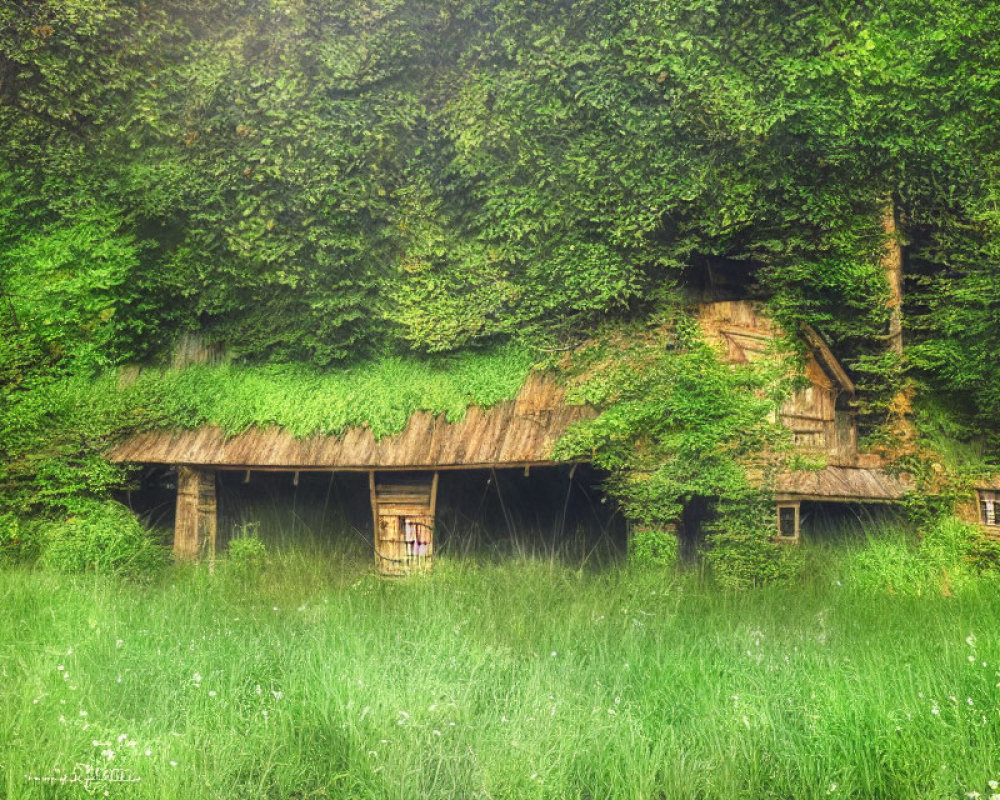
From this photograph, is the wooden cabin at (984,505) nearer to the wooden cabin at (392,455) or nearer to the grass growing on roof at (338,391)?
the wooden cabin at (392,455)

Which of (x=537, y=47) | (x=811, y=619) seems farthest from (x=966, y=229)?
(x=537, y=47)

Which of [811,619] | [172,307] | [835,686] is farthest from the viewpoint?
[172,307]

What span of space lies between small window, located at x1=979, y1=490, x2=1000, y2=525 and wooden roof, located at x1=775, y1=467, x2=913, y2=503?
2.80 feet

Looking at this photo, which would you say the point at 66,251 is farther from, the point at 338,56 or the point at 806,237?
the point at 806,237

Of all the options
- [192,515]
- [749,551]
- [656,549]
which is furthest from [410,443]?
[749,551]

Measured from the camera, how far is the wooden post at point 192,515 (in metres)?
15.1

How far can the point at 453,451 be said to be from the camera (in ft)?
43.4

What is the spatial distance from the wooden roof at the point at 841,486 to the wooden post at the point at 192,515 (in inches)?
371

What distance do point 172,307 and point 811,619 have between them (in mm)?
12293

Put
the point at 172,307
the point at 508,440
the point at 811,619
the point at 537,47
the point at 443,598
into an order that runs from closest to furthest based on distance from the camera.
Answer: the point at 811,619 < the point at 443,598 < the point at 508,440 < the point at 537,47 < the point at 172,307

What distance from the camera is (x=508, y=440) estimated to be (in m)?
13.0

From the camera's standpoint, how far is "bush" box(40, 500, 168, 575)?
1351 centimetres

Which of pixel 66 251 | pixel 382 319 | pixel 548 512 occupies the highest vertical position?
pixel 66 251

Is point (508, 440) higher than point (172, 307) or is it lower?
lower
